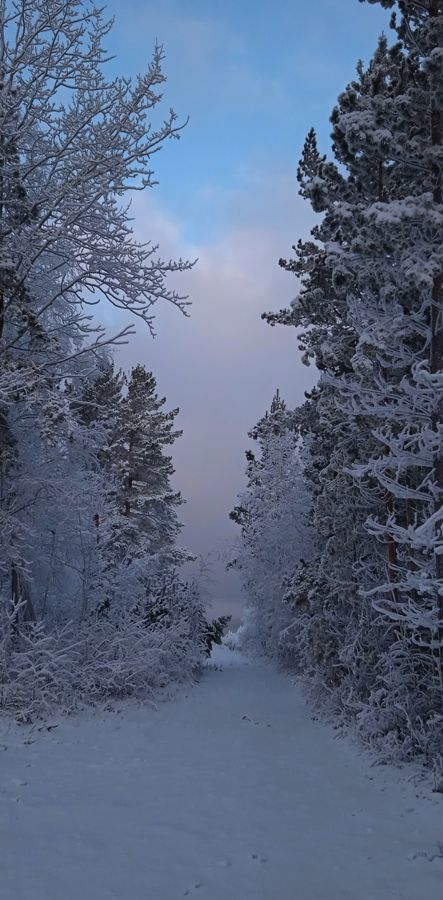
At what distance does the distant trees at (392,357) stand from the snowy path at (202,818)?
1452mm

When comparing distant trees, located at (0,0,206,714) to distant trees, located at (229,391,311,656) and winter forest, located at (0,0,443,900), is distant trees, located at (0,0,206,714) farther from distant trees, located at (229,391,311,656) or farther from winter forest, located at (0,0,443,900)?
distant trees, located at (229,391,311,656)

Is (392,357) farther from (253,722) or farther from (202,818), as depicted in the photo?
(253,722)

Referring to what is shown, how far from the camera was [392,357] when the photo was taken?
31.2ft

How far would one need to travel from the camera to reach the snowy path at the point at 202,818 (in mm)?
5262

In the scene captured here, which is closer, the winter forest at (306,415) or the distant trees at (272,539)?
the winter forest at (306,415)

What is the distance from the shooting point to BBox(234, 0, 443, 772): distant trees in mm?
7512

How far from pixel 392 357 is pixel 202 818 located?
666 cm

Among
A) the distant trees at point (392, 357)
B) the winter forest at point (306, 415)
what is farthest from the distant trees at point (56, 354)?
the distant trees at point (392, 357)

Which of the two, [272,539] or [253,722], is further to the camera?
[272,539]

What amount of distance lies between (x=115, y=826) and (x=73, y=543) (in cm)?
907

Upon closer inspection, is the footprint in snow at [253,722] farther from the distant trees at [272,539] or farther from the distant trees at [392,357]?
the distant trees at [272,539]

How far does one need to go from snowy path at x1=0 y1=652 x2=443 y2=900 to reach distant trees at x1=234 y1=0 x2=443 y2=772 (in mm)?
1452

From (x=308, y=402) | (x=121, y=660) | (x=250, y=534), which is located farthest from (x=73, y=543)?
(x=250, y=534)

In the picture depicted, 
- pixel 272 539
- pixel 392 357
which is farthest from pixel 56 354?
pixel 272 539
